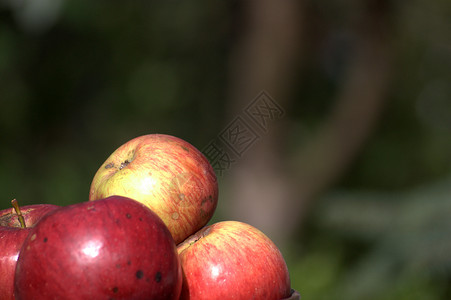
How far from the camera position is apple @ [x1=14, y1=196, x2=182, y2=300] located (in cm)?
130

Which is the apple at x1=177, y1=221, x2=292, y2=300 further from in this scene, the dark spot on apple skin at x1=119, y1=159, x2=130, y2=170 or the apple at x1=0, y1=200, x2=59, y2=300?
the apple at x1=0, y1=200, x2=59, y2=300

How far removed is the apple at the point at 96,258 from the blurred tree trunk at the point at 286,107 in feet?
16.6

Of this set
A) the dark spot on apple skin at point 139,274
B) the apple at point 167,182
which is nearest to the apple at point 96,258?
the dark spot on apple skin at point 139,274

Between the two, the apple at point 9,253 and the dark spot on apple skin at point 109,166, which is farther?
the dark spot on apple skin at point 109,166

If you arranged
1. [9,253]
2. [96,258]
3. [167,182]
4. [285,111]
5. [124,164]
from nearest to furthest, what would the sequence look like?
[96,258] < [9,253] < [167,182] < [124,164] < [285,111]

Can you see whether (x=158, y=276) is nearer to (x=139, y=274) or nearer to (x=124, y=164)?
(x=139, y=274)

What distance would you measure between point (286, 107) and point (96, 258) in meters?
5.44

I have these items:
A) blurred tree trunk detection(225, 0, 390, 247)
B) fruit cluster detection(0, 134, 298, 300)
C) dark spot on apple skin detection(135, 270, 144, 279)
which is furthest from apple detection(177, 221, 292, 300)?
blurred tree trunk detection(225, 0, 390, 247)

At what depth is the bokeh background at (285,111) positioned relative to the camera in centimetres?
487

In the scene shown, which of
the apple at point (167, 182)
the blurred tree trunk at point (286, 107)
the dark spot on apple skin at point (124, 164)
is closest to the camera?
the apple at point (167, 182)

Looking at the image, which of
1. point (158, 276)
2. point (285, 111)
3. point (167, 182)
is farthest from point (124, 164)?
point (285, 111)

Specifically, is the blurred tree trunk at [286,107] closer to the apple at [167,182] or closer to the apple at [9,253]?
the apple at [167,182]

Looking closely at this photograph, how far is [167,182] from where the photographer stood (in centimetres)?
172

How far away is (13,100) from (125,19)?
2600 millimetres
